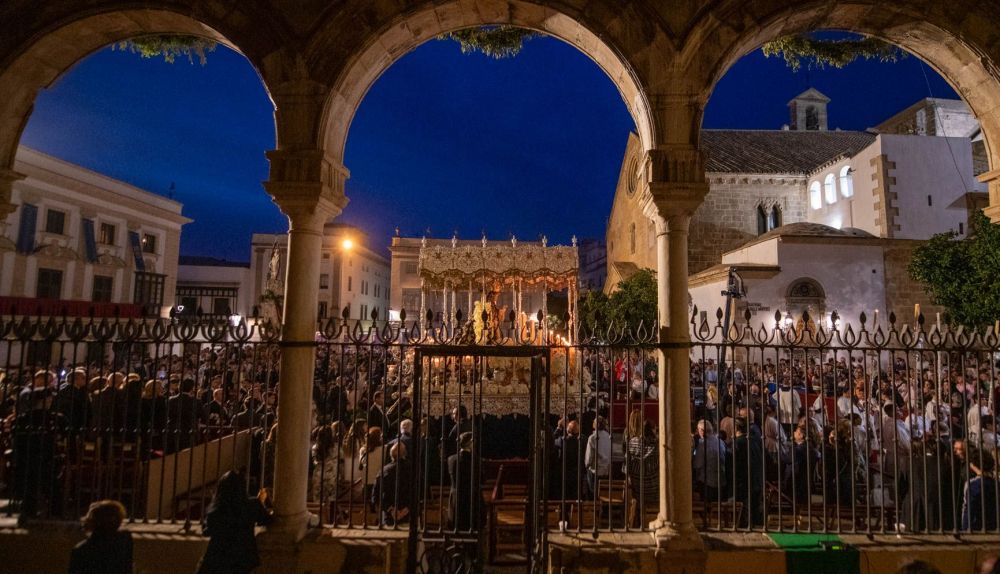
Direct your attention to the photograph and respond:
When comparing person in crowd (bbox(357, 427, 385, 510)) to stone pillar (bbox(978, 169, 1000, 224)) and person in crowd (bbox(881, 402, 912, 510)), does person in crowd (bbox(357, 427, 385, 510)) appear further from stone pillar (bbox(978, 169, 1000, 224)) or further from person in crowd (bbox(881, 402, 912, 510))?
stone pillar (bbox(978, 169, 1000, 224))

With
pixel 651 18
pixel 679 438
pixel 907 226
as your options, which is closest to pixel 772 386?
pixel 679 438

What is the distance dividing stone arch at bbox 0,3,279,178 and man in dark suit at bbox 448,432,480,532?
3619 millimetres

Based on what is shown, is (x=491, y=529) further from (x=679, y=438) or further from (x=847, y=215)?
(x=847, y=215)

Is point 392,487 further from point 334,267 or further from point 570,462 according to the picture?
point 334,267

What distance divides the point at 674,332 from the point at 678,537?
5.10 ft

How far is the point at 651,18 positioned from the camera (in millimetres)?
4539

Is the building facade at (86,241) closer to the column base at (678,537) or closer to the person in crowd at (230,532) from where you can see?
the person in crowd at (230,532)

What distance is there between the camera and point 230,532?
11.9 ft

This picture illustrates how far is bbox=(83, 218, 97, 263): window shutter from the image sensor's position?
2466cm

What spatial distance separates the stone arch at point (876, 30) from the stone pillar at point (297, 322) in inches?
130

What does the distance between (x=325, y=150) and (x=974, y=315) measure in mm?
15628

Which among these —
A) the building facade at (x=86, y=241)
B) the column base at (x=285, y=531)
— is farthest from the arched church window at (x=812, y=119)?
the column base at (x=285, y=531)

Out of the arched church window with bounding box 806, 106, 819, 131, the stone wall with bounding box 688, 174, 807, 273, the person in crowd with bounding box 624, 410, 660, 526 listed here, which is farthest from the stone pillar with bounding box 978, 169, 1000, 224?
the arched church window with bounding box 806, 106, 819, 131

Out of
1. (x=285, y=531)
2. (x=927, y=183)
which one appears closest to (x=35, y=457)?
(x=285, y=531)
